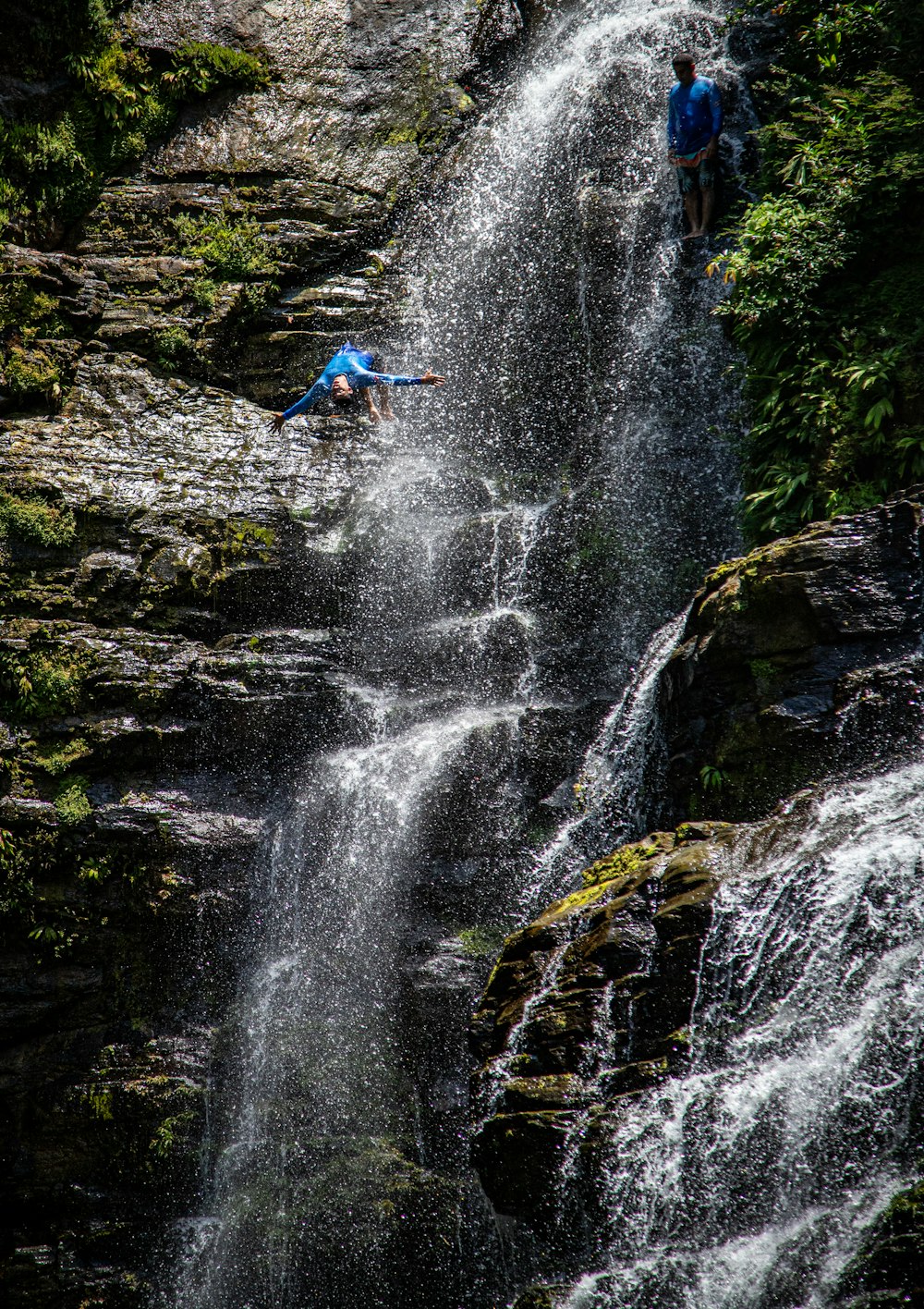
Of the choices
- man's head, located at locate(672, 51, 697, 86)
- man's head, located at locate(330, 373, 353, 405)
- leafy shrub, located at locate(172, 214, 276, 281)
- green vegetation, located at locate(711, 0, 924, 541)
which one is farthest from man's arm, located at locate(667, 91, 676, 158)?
leafy shrub, located at locate(172, 214, 276, 281)

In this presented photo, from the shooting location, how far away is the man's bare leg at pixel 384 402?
1181 cm

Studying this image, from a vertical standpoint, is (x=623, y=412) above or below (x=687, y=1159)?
above

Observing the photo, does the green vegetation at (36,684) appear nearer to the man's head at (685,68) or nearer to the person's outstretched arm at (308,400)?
the person's outstretched arm at (308,400)

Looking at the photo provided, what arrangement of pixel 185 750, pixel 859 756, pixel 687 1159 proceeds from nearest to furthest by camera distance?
1. pixel 687 1159
2. pixel 859 756
3. pixel 185 750

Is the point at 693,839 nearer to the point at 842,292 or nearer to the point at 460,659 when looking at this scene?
the point at 460,659

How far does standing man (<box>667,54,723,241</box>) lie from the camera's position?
1102 cm

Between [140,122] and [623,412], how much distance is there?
8.21 metres

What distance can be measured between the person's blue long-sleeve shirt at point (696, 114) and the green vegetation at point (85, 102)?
6.55m

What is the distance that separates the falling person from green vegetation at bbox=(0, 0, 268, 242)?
4.69 meters

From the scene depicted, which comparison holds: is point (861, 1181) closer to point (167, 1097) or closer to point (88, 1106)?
point (167, 1097)

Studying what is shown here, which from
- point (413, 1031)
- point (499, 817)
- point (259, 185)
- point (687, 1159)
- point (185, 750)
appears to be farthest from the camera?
point (259, 185)

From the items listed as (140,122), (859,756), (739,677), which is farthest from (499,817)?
(140,122)

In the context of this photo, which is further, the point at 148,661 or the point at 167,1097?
the point at 148,661

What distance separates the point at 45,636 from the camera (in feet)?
31.9
